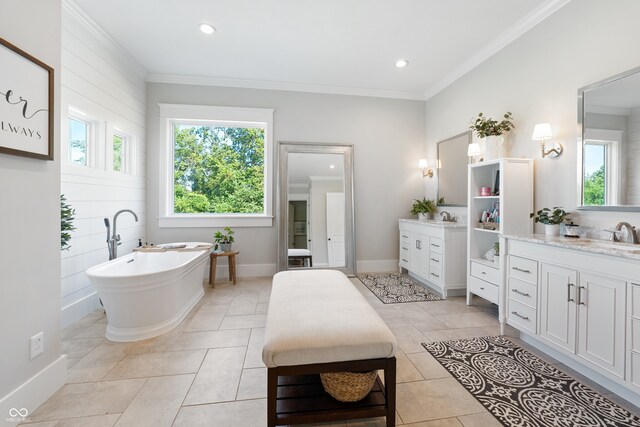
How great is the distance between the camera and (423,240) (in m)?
3.76

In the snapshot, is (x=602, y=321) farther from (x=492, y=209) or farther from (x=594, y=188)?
(x=492, y=209)

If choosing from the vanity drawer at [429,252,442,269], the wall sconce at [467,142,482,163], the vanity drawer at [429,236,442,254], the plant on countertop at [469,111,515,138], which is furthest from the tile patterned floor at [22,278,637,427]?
the plant on countertop at [469,111,515,138]

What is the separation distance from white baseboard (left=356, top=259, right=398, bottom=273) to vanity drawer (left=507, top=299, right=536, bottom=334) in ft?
7.43

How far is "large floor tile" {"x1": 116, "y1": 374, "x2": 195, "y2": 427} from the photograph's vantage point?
1.45 m

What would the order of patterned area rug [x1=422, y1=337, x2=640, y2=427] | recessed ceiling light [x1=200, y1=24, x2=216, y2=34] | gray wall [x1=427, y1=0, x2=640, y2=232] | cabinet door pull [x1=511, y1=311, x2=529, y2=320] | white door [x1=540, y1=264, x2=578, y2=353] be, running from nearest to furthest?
1. patterned area rug [x1=422, y1=337, x2=640, y2=427]
2. white door [x1=540, y1=264, x2=578, y2=353]
3. gray wall [x1=427, y1=0, x2=640, y2=232]
4. cabinet door pull [x1=511, y1=311, x2=529, y2=320]
5. recessed ceiling light [x1=200, y1=24, x2=216, y2=34]

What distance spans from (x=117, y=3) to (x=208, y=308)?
3.15m

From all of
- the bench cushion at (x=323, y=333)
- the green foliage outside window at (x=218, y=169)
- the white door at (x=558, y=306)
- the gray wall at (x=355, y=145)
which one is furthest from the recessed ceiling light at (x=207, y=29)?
the white door at (x=558, y=306)

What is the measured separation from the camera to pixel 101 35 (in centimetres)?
292

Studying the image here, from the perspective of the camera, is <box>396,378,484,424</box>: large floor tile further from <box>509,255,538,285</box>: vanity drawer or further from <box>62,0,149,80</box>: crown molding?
<box>62,0,149,80</box>: crown molding

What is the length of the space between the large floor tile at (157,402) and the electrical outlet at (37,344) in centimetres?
61

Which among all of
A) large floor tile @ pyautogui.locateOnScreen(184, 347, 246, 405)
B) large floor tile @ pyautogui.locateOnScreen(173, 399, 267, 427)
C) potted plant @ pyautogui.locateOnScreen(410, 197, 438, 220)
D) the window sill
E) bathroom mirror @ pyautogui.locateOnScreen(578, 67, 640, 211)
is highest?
bathroom mirror @ pyautogui.locateOnScreen(578, 67, 640, 211)

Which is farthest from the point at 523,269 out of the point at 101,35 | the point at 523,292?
the point at 101,35

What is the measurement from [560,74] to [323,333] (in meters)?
3.06

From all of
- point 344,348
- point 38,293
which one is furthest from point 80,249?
point 344,348
